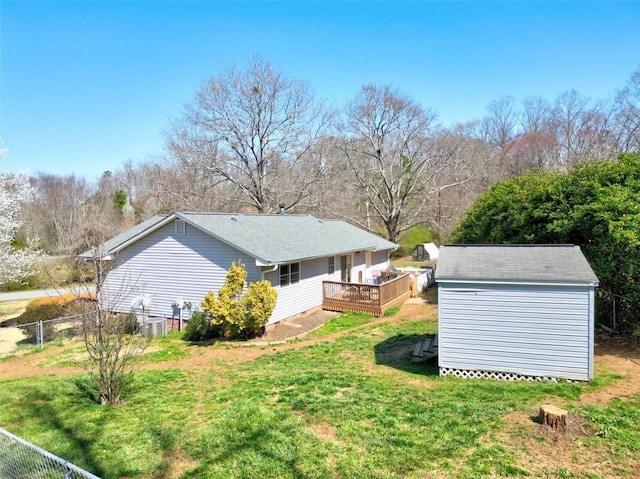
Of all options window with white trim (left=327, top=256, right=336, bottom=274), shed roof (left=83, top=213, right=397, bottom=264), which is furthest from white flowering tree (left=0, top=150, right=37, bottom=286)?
window with white trim (left=327, top=256, right=336, bottom=274)

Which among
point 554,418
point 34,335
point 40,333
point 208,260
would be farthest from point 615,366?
point 34,335

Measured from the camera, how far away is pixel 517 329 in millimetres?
8352

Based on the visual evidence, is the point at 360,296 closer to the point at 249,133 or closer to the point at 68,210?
the point at 249,133

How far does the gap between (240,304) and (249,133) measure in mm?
19565

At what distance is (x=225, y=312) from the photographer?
12242 mm

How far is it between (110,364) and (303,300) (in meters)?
9.02

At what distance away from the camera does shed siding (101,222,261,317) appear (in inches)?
554

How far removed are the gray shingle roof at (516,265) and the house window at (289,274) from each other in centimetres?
667

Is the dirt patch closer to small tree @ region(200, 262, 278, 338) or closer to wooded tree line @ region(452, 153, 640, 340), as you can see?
wooded tree line @ region(452, 153, 640, 340)

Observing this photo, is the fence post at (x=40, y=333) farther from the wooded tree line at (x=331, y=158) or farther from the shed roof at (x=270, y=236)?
the wooded tree line at (x=331, y=158)

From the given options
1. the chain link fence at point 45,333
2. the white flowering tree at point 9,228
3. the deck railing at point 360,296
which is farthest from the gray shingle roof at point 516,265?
the white flowering tree at point 9,228

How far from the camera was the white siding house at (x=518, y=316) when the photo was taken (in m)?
7.98

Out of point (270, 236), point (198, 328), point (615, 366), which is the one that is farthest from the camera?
point (270, 236)

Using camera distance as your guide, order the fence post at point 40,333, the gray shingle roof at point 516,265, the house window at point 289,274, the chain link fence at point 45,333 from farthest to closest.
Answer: the house window at point 289,274 → the chain link fence at point 45,333 → the fence post at point 40,333 → the gray shingle roof at point 516,265
